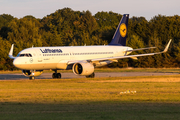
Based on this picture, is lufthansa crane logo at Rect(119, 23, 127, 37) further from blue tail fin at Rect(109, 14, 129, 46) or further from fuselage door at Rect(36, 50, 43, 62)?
fuselage door at Rect(36, 50, 43, 62)

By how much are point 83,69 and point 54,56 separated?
3.64m

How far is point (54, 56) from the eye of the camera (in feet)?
114

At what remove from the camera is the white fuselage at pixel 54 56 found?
32.9 metres

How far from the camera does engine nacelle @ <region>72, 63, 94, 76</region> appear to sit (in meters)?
33.5

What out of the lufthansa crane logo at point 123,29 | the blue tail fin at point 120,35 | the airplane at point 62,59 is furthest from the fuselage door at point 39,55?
the lufthansa crane logo at point 123,29

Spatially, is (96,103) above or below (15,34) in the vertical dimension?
below

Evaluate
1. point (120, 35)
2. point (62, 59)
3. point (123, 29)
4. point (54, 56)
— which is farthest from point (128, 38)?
point (54, 56)

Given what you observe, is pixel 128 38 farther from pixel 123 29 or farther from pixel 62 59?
pixel 62 59

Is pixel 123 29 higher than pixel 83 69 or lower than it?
higher

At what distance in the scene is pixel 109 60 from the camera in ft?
124

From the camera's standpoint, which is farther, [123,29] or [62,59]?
[123,29]
